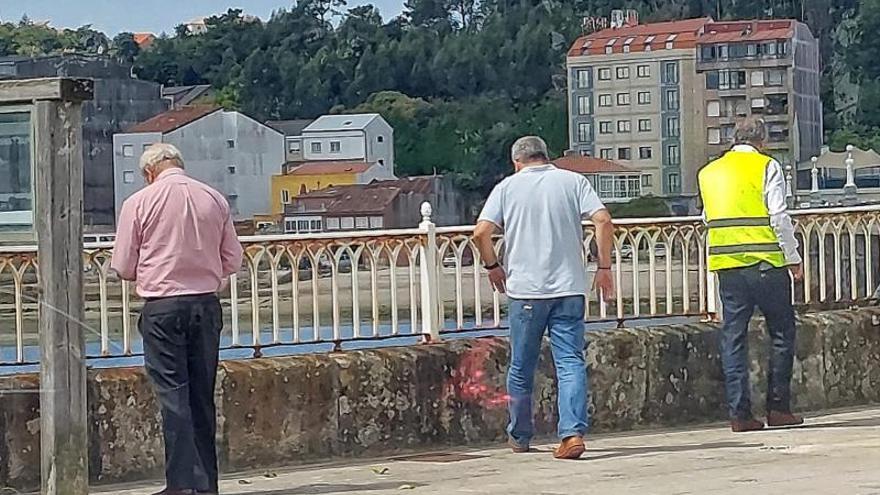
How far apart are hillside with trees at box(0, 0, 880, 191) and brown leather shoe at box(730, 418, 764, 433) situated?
7969 centimetres

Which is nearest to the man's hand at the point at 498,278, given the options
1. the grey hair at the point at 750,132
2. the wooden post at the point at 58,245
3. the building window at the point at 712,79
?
the grey hair at the point at 750,132

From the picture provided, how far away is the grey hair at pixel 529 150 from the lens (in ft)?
27.9

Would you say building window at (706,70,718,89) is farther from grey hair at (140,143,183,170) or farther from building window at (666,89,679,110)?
grey hair at (140,143,183,170)

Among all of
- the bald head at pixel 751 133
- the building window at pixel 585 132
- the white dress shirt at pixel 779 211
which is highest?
the building window at pixel 585 132

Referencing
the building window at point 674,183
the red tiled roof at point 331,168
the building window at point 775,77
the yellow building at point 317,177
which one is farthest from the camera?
the building window at point 775,77

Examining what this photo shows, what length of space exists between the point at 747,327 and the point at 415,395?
1923mm

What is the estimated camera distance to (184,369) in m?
7.20

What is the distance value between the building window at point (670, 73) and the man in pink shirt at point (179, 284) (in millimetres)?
102395

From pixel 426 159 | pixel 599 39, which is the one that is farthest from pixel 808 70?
pixel 426 159

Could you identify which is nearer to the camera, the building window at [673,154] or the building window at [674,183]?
the building window at [674,183]

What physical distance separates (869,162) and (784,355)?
185ft

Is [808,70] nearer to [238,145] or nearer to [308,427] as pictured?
[238,145]

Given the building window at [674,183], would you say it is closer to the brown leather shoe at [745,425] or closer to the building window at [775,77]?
the building window at [775,77]

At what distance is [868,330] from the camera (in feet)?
35.1
